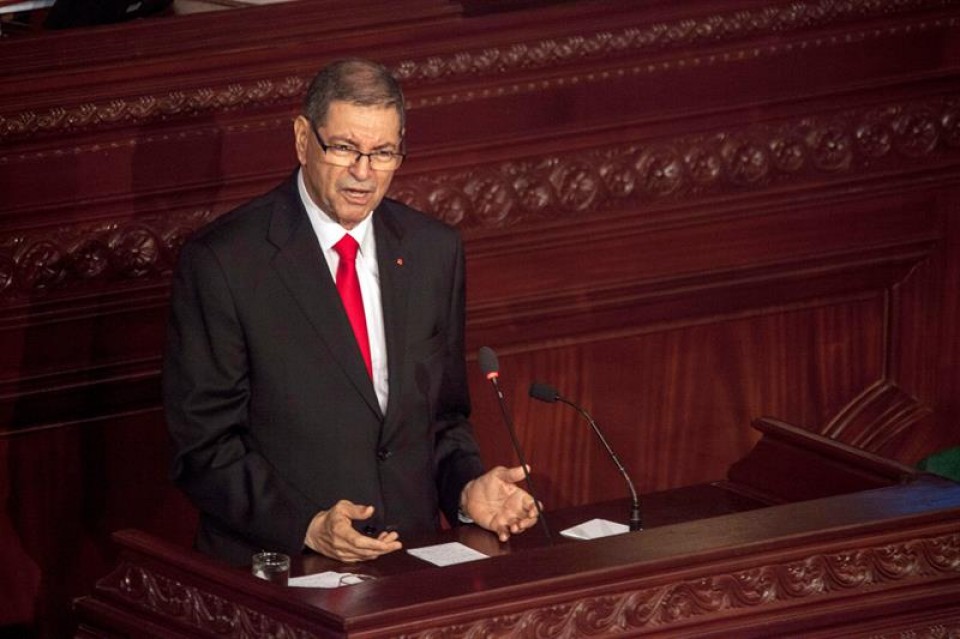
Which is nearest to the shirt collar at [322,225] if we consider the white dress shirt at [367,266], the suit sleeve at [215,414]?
the white dress shirt at [367,266]

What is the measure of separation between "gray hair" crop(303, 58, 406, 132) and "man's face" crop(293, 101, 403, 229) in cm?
1

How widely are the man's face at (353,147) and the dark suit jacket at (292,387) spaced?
11 cm

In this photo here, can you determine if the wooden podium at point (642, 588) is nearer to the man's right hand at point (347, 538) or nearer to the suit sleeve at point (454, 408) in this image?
the man's right hand at point (347, 538)

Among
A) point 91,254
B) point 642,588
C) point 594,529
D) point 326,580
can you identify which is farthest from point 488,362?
point 91,254

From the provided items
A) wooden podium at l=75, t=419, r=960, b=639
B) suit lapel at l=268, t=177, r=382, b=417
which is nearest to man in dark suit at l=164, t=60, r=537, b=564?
suit lapel at l=268, t=177, r=382, b=417

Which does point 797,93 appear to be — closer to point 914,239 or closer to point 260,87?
point 914,239

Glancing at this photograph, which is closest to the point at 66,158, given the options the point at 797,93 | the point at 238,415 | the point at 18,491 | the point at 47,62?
the point at 47,62

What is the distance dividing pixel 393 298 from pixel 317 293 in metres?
0.17

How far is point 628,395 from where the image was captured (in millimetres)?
5512

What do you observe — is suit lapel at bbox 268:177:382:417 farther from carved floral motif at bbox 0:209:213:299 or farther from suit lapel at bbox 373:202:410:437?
carved floral motif at bbox 0:209:213:299

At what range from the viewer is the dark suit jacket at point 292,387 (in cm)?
401

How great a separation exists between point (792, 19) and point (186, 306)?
7.01ft

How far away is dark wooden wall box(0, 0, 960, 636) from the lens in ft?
16.1

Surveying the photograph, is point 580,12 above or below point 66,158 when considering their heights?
above
